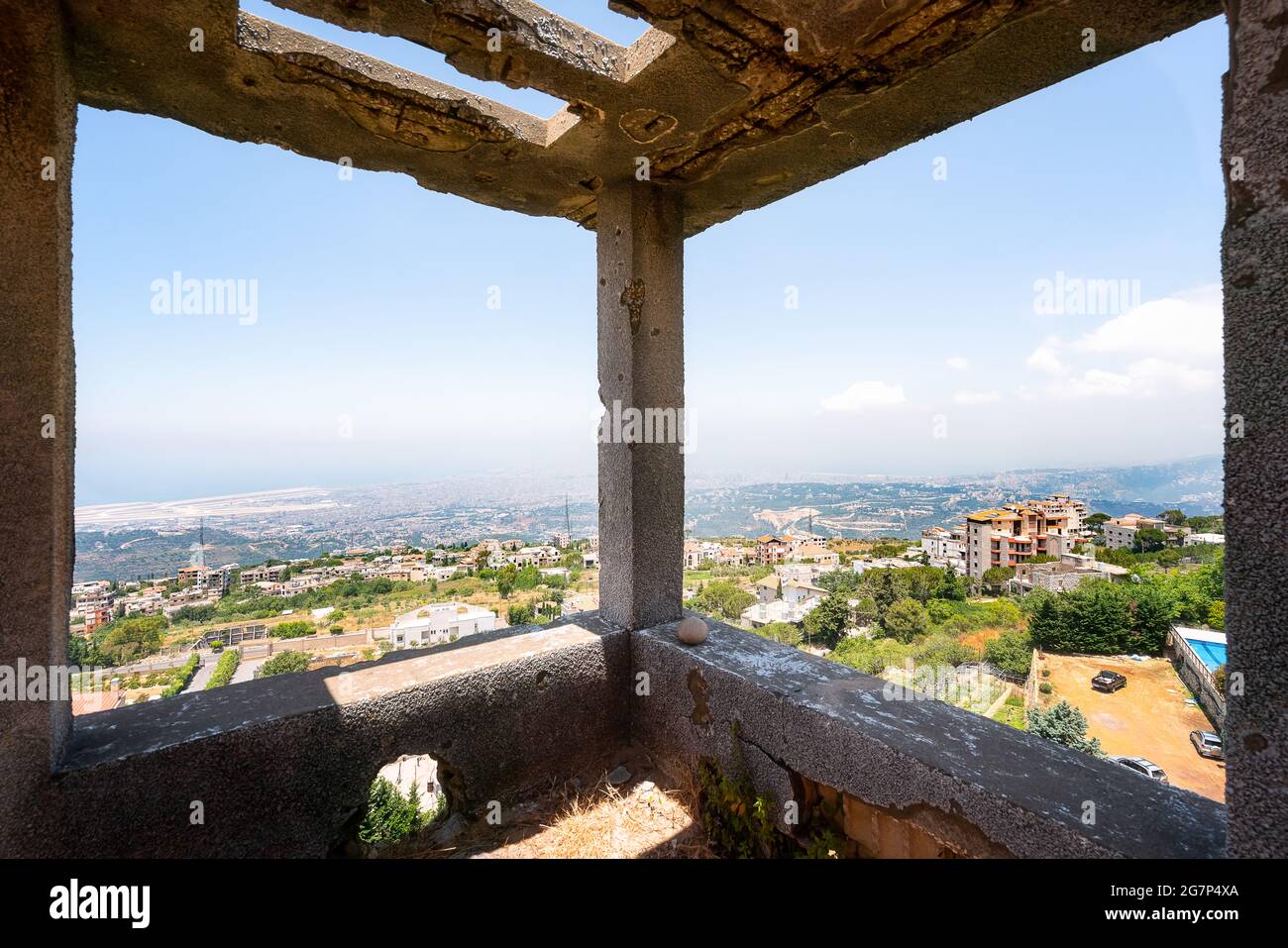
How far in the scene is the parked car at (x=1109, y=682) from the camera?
78.1 inches

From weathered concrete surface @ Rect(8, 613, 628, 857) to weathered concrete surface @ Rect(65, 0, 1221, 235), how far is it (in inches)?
91.1

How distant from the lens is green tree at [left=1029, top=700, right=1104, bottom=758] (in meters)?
1.77

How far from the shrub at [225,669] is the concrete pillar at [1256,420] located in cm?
334

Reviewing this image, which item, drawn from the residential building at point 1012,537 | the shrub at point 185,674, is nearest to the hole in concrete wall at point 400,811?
the shrub at point 185,674

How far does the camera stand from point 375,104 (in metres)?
2.03

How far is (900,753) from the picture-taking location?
1718 mm

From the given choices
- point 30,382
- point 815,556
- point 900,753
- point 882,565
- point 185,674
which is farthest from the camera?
point 815,556

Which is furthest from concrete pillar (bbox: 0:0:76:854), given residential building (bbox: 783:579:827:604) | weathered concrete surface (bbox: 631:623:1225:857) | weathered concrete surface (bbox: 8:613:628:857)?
residential building (bbox: 783:579:827:604)

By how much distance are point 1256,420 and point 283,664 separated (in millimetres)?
3748

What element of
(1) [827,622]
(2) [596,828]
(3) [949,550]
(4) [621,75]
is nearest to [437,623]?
(2) [596,828]

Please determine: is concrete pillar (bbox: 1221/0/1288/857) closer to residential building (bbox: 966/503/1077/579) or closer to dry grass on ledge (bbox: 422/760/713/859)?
dry grass on ledge (bbox: 422/760/713/859)

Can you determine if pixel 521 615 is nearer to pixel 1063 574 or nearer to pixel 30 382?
pixel 30 382
